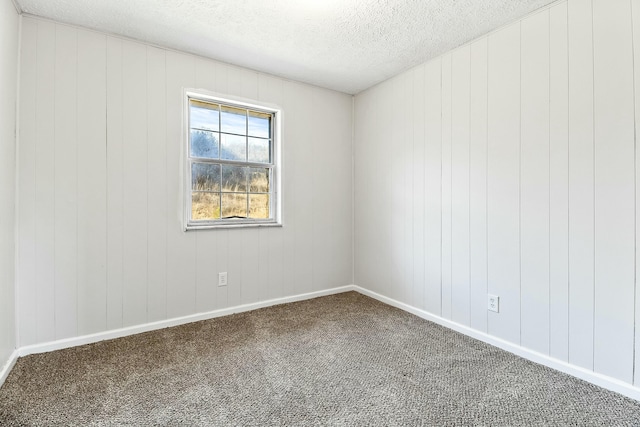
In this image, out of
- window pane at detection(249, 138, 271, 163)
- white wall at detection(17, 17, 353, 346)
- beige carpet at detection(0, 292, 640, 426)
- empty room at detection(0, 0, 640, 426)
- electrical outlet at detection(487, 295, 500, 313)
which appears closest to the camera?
beige carpet at detection(0, 292, 640, 426)

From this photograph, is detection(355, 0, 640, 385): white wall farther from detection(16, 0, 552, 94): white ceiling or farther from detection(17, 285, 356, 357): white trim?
detection(17, 285, 356, 357): white trim

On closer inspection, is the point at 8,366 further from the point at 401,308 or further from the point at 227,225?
the point at 401,308

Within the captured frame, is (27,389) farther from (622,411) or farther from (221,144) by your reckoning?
(622,411)

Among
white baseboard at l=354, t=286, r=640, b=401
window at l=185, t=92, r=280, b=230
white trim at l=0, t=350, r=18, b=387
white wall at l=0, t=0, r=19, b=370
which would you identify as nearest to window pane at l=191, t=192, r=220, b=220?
window at l=185, t=92, r=280, b=230

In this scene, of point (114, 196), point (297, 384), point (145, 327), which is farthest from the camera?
point (145, 327)

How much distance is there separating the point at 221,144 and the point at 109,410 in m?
2.15

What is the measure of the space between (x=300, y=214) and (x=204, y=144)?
118cm

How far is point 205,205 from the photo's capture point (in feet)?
9.51

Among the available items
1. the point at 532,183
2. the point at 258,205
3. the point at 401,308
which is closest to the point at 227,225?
the point at 258,205

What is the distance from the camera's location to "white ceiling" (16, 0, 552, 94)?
6.77 feet

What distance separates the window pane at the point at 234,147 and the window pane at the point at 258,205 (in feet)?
1.32

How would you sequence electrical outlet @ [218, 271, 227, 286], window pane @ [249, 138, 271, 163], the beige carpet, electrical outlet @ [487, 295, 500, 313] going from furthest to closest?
window pane @ [249, 138, 271, 163] < electrical outlet @ [218, 271, 227, 286] < electrical outlet @ [487, 295, 500, 313] < the beige carpet

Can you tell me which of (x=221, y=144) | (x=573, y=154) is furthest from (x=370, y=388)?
(x=221, y=144)

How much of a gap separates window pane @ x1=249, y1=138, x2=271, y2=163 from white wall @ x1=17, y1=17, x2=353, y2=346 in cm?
19
